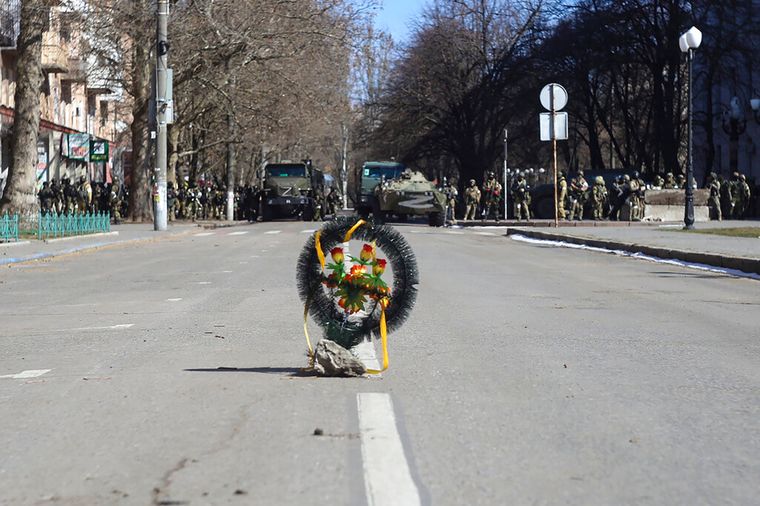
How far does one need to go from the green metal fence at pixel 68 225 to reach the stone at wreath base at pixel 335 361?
2279 centimetres

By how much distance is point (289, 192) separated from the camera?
57531 mm

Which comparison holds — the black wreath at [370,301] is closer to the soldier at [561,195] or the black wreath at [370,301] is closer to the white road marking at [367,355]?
the white road marking at [367,355]

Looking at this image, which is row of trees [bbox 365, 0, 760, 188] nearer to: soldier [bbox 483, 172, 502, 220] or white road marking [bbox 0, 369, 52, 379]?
soldier [bbox 483, 172, 502, 220]

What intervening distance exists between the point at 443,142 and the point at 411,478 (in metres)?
67.5

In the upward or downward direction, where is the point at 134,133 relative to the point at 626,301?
upward

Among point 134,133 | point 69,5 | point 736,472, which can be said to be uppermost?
point 69,5

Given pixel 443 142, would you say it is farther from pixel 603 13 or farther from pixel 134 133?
pixel 134 133

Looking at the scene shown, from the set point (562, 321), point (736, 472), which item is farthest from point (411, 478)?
point (562, 321)

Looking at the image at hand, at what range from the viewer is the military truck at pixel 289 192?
57344mm

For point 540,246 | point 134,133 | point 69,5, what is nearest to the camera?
point 540,246

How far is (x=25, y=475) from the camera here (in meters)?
5.02

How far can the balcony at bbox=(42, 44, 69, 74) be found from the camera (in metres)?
53.4

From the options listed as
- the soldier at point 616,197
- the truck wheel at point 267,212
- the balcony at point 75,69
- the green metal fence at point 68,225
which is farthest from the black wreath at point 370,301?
the balcony at point 75,69

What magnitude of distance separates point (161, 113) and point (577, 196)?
15473mm
